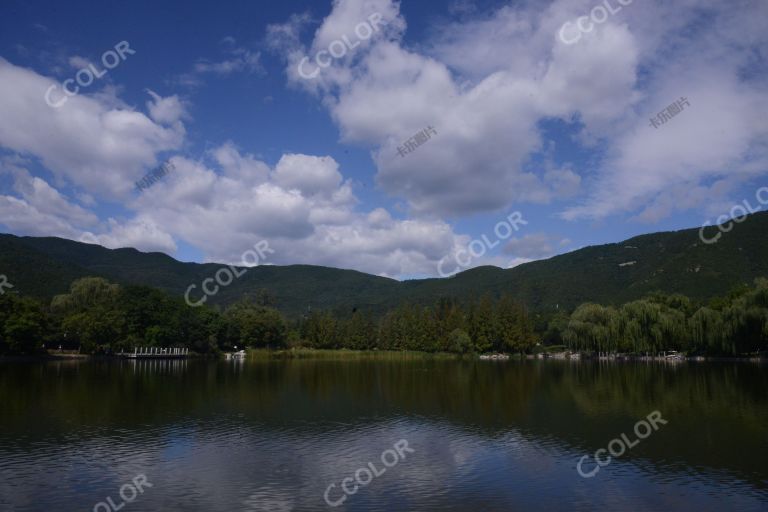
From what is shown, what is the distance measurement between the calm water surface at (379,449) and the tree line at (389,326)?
115 feet

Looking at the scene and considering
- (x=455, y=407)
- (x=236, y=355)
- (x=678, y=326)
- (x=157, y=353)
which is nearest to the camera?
(x=455, y=407)

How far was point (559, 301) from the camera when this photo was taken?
161 m

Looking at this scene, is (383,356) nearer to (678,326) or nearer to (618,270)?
(678,326)

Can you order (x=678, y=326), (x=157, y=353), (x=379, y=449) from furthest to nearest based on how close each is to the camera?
(x=157, y=353), (x=678, y=326), (x=379, y=449)

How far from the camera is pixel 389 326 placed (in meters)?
98.8

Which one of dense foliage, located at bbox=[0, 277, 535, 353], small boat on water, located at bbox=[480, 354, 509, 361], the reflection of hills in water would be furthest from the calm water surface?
small boat on water, located at bbox=[480, 354, 509, 361]

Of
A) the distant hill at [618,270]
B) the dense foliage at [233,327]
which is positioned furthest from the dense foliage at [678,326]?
the distant hill at [618,270]

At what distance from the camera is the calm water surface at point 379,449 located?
1316 cm

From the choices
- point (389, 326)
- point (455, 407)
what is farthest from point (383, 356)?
point (455, 407)

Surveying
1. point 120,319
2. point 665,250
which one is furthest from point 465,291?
point 120,319

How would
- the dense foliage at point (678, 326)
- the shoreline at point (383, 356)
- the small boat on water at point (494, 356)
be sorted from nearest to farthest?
the dense foliage at point (678, 326)
the shoreline at point (383, 356)
the small boat on water at point (494, 356)

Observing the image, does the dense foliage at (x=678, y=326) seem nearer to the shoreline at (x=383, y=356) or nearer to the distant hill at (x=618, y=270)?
the shoreline at (x=383, y=356)

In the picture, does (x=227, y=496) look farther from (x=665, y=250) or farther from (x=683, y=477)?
(x=665, y=250)

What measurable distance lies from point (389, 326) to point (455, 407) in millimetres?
70724
